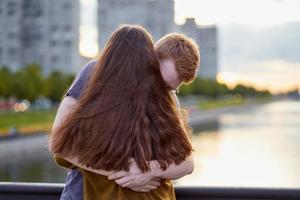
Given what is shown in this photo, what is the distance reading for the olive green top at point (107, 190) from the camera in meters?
1.72

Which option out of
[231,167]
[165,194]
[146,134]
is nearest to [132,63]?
[146,134]

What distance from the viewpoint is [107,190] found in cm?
173

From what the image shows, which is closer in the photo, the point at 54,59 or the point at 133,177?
the point at 133,177

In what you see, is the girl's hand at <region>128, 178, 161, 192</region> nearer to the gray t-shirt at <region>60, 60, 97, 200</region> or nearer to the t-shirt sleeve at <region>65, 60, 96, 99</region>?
the gray t-shirt at <region>60, 60, 97, 200</region>

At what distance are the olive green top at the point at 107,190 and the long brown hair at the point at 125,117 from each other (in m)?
0.06

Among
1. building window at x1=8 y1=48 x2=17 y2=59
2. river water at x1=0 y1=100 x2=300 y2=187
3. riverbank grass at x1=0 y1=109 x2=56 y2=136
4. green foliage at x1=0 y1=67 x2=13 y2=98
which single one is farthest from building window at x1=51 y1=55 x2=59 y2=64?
river water at x1=0 y1=100 x2=300 y2=187

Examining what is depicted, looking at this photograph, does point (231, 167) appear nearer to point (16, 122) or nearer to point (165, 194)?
point (16, 122)

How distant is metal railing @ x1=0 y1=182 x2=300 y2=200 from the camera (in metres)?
2.28

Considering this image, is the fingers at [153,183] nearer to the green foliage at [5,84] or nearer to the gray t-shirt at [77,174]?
the gray t-shirt at [77,174]

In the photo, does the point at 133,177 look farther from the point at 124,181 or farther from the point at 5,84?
the point at 5,84

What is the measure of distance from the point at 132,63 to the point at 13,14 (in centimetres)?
5448

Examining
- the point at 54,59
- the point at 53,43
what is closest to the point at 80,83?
the point at 53,43

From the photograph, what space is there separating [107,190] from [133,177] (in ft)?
0.30

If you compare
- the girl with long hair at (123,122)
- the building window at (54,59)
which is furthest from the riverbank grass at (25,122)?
the girl with long hair at (123,122)
